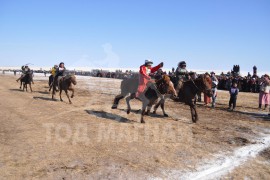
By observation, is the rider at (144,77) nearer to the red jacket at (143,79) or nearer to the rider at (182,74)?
the red jacket at (143,79)

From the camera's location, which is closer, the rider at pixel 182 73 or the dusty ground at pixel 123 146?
the dusty ground at pixel 123 146

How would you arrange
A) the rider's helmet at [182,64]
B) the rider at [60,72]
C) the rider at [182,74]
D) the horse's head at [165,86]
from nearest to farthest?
the horse's head at [165,86], the rider at [182,74], the rider's helmet at [182,64], the rider at [60,72]

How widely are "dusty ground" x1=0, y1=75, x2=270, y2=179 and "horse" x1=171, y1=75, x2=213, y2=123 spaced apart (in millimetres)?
772

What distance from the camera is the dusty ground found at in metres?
6.60

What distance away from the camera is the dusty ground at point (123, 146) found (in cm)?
660

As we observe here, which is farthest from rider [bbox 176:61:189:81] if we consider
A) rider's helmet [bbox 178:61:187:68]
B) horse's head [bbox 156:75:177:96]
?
horse's head [bbox 156:75:177:96]

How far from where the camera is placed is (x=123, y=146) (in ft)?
27.9

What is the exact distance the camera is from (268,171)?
273 inches

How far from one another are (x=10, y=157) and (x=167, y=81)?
7.14 meters

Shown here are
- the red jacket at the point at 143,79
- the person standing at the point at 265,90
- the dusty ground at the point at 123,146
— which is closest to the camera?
the dusty ground at the point at 123,146

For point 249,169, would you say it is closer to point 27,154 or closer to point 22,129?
point 27,154

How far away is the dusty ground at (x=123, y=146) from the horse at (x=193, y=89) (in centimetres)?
77

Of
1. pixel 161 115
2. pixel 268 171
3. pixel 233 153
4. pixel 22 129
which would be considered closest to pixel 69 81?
pixel 161 115

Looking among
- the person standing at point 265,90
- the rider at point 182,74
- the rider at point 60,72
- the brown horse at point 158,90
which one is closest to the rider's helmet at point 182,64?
the rider at point 182,74
